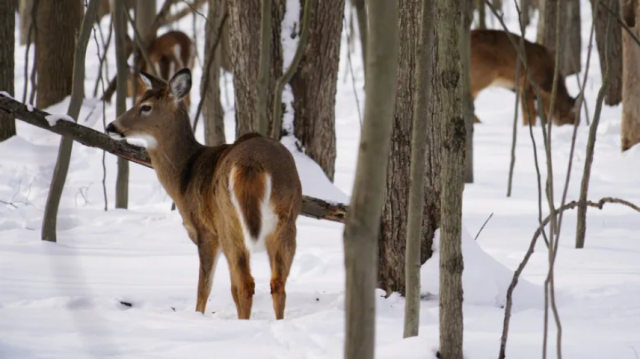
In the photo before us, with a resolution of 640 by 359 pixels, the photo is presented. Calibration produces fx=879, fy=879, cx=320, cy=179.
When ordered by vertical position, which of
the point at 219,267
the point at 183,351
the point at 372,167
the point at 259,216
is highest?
the point at 372,167

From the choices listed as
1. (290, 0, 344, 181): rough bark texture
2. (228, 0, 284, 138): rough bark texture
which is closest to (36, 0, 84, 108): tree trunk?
(228, 0, 284, 138): rough bark texture

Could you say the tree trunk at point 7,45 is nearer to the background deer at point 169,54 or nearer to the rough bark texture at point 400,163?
the background deer at point 169,54

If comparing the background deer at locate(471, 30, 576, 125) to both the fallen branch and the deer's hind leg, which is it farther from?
the deer's hind leg

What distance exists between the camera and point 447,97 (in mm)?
3283

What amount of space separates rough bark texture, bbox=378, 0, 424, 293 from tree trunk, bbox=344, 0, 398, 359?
2.58 metres

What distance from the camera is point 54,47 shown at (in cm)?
1192

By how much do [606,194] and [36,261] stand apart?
568 centimetres

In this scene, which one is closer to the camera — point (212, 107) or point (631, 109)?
point (212, 107)

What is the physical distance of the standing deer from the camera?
450 cm

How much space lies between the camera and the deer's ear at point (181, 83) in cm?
533

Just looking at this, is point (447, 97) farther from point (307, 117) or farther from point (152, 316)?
point (307, 117)

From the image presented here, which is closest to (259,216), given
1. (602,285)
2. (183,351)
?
(183,351)

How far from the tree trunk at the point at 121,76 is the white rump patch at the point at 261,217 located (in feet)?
10.7

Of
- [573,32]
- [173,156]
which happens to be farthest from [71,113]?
[573,32]
